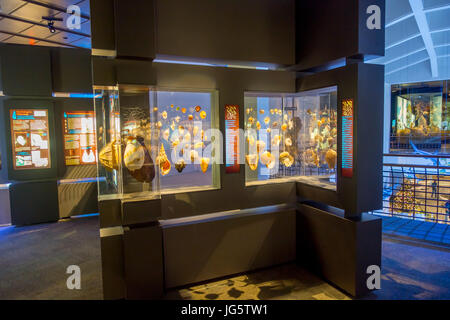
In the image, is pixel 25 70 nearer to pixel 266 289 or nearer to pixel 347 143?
pixel 266 289

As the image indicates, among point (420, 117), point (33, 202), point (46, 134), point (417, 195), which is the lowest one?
point (33, 202)

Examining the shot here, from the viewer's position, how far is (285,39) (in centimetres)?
418

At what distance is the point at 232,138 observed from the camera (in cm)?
392

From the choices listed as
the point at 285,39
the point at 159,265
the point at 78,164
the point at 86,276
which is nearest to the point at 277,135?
the point at 285,39

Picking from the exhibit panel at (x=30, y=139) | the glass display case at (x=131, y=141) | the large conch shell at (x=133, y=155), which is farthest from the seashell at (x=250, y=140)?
the exhibit panel at (x=30, y=139)

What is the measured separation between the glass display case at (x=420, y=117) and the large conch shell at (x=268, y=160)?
6176 mm

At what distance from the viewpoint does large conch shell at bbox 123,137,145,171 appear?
3.06 m

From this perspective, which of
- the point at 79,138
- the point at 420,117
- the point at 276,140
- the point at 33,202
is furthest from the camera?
the point at 420,117

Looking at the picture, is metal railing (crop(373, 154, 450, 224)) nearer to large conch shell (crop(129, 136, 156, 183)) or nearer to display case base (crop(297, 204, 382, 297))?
display case base (crop(297, 204, 382, 297))

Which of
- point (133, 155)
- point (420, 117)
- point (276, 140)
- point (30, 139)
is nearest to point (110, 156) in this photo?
point (133, 155)

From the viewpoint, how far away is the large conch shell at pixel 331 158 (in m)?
3.75

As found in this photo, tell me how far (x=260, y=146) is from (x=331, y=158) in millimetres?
986

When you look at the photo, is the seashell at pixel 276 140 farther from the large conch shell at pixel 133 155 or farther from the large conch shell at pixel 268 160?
the large conch shell at pixel 133 155

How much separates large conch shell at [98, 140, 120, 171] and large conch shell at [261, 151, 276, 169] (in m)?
2.04
